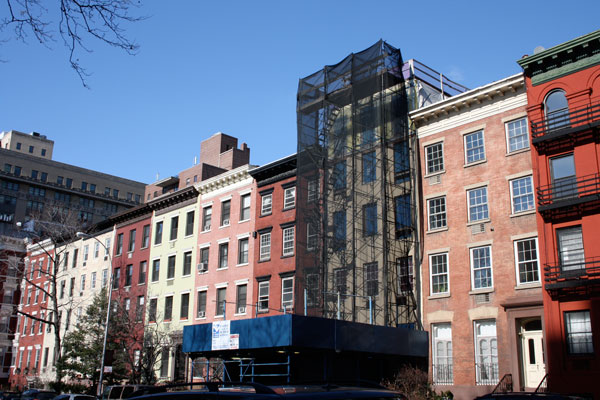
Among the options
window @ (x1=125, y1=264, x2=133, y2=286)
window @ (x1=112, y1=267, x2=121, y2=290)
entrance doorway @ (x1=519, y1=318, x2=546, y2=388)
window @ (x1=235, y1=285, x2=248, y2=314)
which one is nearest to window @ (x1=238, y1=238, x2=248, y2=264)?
window @ (x1=235, y1=285, x2=248, y2=314)

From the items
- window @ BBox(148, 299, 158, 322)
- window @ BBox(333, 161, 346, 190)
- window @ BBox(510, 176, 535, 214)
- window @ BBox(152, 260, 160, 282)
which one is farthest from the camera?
window @ BBox(152, 260, 160, 282)

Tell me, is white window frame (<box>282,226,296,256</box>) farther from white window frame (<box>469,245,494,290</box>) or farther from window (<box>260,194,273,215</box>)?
white window frame (<box>469,245,494,290</box>)

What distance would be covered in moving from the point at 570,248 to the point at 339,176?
13808mm

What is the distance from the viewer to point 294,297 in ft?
114

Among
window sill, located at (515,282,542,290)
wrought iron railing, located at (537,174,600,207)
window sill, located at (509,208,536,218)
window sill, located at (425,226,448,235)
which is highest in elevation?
wrought iron railing, located at (537,174,600,207)

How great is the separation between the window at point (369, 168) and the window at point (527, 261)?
9361mm

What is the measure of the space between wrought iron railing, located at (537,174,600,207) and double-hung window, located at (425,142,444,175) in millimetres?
6296

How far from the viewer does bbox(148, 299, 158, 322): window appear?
149 feet

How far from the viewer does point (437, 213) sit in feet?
103

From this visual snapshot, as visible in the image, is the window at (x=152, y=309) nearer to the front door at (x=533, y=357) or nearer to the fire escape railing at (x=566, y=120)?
the front door at (x=533, y=357)

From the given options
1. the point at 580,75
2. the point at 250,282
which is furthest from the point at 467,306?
the point at 250,282

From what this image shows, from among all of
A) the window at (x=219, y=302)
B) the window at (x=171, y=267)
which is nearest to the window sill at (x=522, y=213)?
the window at (x=219, y=302)

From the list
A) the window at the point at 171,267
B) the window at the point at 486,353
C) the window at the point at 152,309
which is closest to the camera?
the window at the point at 486,353

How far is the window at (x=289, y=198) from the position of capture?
39.1m
